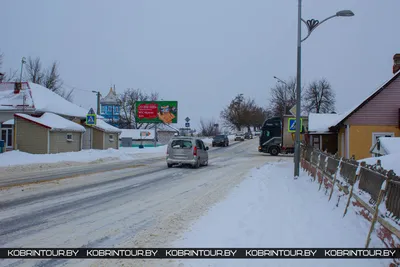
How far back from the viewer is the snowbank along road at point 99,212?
6129 mm

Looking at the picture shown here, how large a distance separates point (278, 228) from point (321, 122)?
70.4ft

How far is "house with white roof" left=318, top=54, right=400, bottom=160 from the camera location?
68.6 feet

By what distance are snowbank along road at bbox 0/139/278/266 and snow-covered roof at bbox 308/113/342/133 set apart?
13.7m

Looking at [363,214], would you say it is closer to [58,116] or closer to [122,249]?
[122,249]

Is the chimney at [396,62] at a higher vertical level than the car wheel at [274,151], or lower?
higher

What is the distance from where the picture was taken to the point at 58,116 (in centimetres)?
3078

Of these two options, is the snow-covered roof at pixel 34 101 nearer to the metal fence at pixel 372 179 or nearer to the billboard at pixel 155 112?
the billboard at pixel 155 112

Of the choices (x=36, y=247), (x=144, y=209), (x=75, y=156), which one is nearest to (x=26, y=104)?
(x=75, y=156)

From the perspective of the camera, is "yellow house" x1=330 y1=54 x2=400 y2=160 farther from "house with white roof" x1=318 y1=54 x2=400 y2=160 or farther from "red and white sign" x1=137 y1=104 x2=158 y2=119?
"red and white sign" x1=137 y1=104 x2=158 y2=119

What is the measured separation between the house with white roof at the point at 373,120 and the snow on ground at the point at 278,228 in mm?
12539

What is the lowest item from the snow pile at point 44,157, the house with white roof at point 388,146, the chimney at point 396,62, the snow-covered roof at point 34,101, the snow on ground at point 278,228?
the snow pile at point 44,157

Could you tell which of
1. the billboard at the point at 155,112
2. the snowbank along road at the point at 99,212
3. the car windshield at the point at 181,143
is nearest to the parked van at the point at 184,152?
the car windshield at the point at 181,143

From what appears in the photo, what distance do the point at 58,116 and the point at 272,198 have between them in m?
25.3

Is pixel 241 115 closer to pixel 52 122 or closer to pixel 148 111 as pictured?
pixel 148 111
